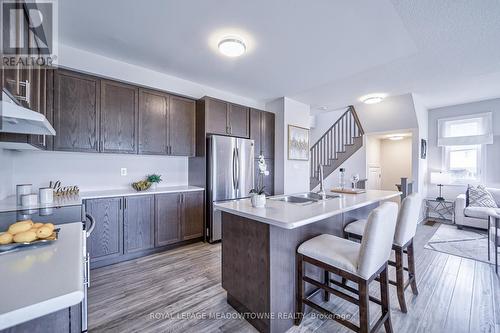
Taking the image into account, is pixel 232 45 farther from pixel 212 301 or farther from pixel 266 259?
pixel 212 301

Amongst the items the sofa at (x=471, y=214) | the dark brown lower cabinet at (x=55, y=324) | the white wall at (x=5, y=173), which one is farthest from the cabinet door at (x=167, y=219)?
the sofa at (x=471, y=214)

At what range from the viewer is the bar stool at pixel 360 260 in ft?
4.41

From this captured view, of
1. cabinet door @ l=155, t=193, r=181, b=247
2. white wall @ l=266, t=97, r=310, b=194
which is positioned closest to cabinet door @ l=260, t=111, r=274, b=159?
white wall @ l=266, t=97, r=310, b=194

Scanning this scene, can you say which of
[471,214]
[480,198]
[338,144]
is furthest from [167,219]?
[480,198]

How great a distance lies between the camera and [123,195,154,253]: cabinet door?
2.77 metres

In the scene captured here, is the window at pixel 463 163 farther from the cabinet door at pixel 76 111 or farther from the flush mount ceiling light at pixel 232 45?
the cabinet door at pixel 76 111

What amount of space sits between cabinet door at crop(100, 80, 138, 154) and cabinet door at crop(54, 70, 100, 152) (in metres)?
0.08

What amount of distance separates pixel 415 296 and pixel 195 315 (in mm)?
2079

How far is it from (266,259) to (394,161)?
630 cm

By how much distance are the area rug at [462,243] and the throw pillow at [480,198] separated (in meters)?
0.53

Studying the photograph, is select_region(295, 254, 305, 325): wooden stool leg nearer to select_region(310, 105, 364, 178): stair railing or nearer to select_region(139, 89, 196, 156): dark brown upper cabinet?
select_region(139, 89, 196, 156): dark brown upper cabinet

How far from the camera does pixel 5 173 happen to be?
2273 millimetres

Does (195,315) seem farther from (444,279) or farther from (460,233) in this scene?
(460,233)

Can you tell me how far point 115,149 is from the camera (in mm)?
2836
